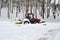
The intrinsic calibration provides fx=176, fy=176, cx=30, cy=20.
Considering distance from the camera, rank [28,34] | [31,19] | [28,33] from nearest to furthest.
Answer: [28,34] → [28,33] → [31,19]

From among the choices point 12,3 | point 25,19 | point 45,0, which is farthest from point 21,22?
point 45,0

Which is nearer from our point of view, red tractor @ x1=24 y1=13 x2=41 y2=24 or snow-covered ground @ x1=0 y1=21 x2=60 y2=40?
snow-covered ground @ x1=0 y1=21 x2=60 y2=40

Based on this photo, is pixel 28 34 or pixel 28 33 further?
pixel 28 33

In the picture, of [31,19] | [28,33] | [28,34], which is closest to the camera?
[28,34]

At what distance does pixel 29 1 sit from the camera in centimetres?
832

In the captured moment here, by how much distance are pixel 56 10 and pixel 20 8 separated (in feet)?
5.67

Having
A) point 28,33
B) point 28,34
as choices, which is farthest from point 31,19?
point 28,34

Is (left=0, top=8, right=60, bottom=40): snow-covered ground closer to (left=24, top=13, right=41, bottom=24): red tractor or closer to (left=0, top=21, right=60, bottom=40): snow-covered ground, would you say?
(left=0, top=21, right=60, bottom=40): snow-covered ground

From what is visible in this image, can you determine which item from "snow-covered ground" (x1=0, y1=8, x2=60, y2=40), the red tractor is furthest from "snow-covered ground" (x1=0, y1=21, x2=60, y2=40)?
the red tractor

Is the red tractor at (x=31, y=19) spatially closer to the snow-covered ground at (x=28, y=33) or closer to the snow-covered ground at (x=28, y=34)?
the snow-covered ground at (x=28, y=33)

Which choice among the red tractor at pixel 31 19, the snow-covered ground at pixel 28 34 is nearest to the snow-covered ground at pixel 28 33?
the snow-covered ground at pixel 28 34

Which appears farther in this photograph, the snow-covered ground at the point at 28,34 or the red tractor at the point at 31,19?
the red tractor at the point at 31,19

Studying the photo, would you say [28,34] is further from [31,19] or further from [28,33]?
[31,19]

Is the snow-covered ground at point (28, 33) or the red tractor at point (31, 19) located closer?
the snow-covered ground at point (28, 33)
